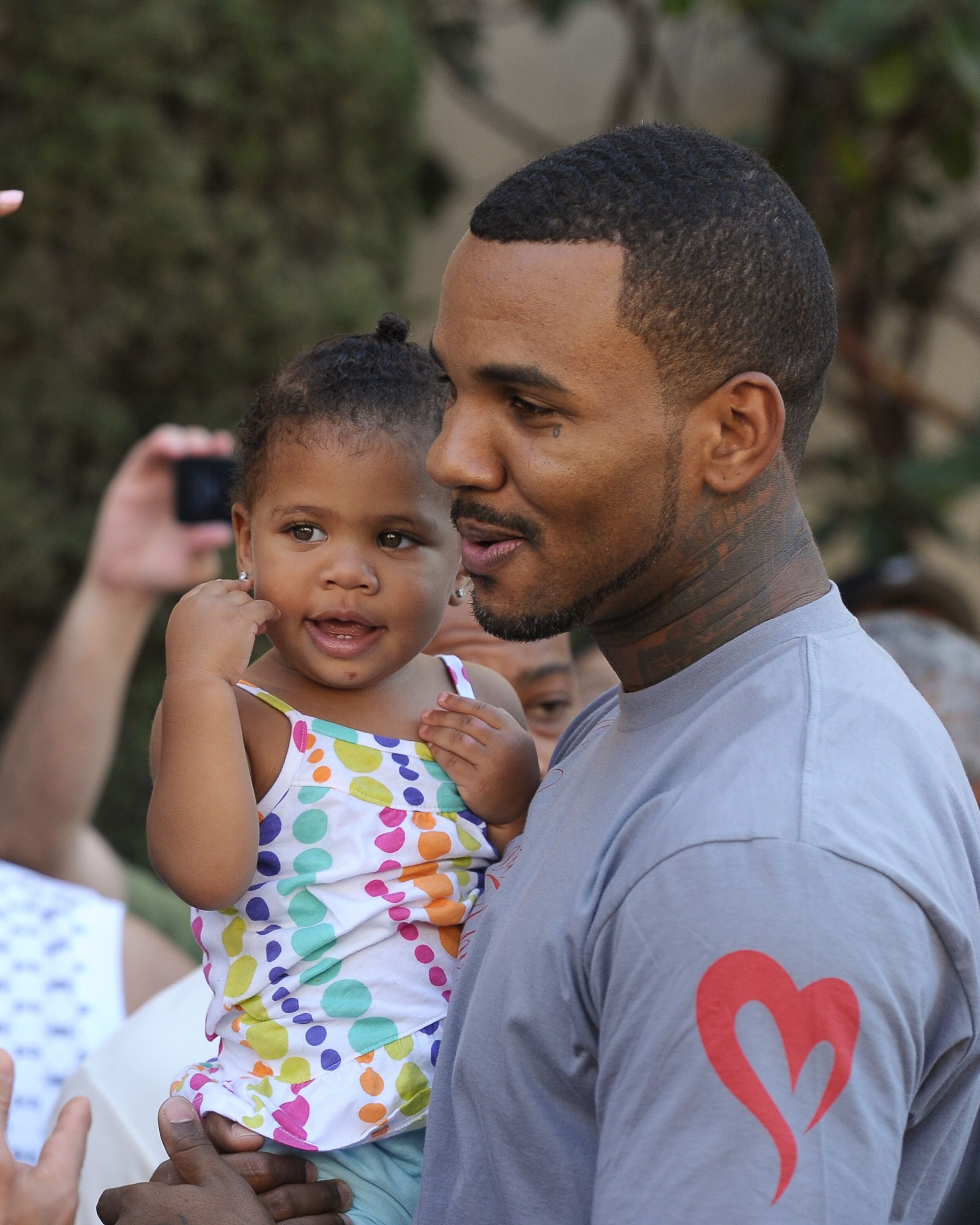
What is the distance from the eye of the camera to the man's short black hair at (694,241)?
1593 millimetres

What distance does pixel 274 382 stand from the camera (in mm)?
2209

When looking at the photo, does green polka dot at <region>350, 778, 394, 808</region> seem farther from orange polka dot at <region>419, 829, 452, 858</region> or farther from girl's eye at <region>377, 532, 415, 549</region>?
girl's eye at <region>377, 532, 415, 549</region>

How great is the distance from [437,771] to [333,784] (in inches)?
7.3

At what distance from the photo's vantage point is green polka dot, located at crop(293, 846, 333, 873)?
2.01m

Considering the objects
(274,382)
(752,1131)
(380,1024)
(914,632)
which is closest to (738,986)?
(752,1131)

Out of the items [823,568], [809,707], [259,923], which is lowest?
[259,923]

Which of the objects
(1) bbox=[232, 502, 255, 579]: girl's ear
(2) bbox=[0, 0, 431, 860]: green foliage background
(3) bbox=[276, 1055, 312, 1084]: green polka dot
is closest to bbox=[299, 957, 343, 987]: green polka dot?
(3) bbox=[276, 1055, 312, 1084]: green polka dot

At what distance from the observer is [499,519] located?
5.56 feet

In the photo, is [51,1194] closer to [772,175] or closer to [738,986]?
[738,986]

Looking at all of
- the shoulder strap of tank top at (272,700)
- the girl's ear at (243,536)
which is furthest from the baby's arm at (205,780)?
the girl's ear at (243,536)

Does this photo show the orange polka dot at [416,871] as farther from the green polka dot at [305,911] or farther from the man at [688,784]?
the man at [688,784]

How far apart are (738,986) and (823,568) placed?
65cm

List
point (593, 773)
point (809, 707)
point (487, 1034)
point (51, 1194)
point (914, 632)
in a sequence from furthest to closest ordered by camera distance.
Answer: point (914, 632)
point (51, 1194)
point (593, 773)
point (487, 1034)
point (809, 707)

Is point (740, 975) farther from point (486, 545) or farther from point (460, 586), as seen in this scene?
point (460, 586)
